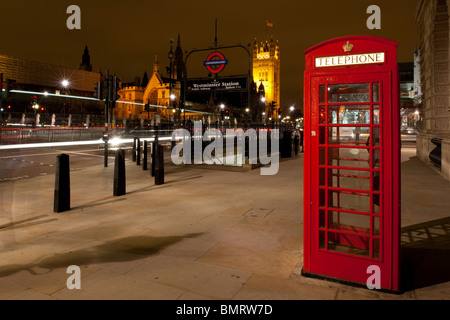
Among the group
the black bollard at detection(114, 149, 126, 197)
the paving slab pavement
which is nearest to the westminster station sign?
the paving slab pavement

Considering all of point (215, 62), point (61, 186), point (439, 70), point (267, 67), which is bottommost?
point (61, 186)

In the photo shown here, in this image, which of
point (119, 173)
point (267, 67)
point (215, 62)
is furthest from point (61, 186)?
point (267, 67)

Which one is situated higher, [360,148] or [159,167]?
[360,148]

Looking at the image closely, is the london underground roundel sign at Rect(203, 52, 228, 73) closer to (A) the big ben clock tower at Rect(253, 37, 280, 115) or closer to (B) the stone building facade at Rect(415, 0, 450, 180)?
(B) the stone building facade at Rect(415, 0, 450, 180)

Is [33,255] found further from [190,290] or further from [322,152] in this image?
[322,152]

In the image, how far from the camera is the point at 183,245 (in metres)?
4.86

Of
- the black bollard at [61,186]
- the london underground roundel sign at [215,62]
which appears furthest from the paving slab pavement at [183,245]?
the london underground roundel sign at [215,62]

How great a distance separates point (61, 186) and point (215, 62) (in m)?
11.6

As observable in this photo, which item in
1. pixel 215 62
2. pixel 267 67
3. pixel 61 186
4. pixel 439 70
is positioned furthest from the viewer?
pixel 267 67

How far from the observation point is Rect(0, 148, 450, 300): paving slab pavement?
3506mm

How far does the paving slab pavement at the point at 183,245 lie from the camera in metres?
3.51

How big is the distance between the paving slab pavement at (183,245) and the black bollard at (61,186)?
0.60 feet

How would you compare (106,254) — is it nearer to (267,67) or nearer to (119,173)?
(119,173)
